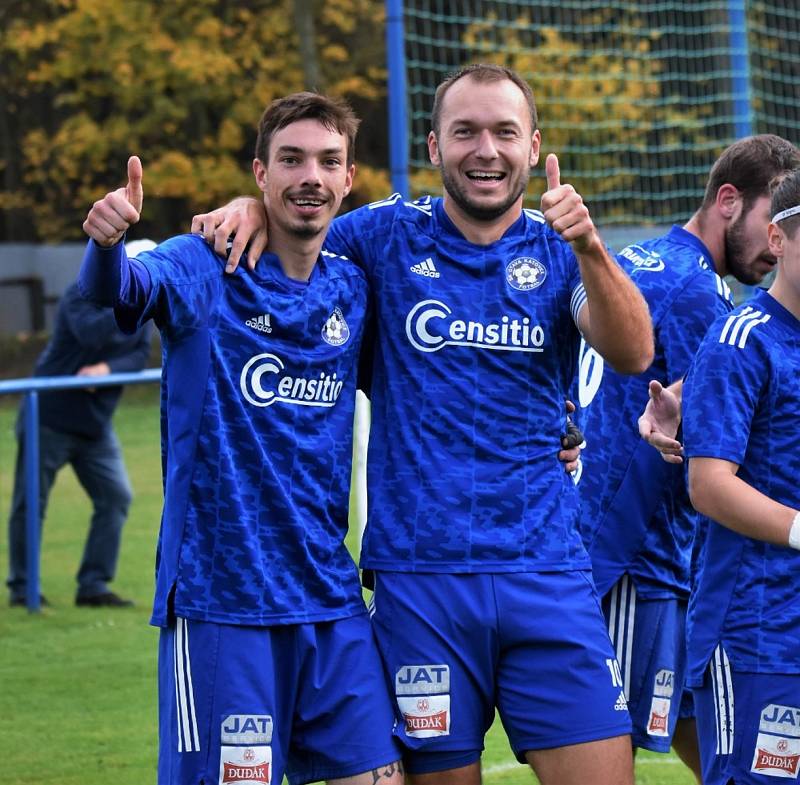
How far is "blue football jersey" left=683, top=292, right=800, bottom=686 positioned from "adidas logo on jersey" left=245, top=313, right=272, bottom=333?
1009 millimetres

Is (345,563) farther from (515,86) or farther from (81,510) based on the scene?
(81,510)

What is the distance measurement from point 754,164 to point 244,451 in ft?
5.46

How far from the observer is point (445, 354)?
12.8 feet

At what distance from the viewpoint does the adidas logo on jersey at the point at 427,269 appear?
13.1 feet

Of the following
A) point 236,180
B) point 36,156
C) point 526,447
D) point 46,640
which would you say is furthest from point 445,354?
point 36,156

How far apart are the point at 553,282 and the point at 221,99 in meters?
21.9

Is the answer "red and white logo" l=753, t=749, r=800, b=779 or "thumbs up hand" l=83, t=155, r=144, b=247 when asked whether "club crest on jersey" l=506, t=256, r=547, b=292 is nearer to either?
"thumbs up hand" l=83, t=155, r=144, b=247

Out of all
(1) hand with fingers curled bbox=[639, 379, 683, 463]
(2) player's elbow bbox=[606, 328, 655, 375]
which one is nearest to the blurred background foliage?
(1) hand with fingers curled bbox=[639, 379, 683, 463]

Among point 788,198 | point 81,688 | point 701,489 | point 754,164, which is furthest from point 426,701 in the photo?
point 81,688

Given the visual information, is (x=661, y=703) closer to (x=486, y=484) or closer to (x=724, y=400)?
(x=486, y=484)

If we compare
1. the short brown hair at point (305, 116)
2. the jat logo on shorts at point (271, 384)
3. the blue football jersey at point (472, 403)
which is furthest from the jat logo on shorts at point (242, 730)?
the short brown hair at point (305, 116)

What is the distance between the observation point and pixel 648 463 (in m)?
4.44

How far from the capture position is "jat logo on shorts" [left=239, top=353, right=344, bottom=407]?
149 inches

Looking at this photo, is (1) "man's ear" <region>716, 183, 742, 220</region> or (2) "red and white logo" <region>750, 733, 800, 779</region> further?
(1) "man's ear" <region>716, 183, 742, 220</region>
